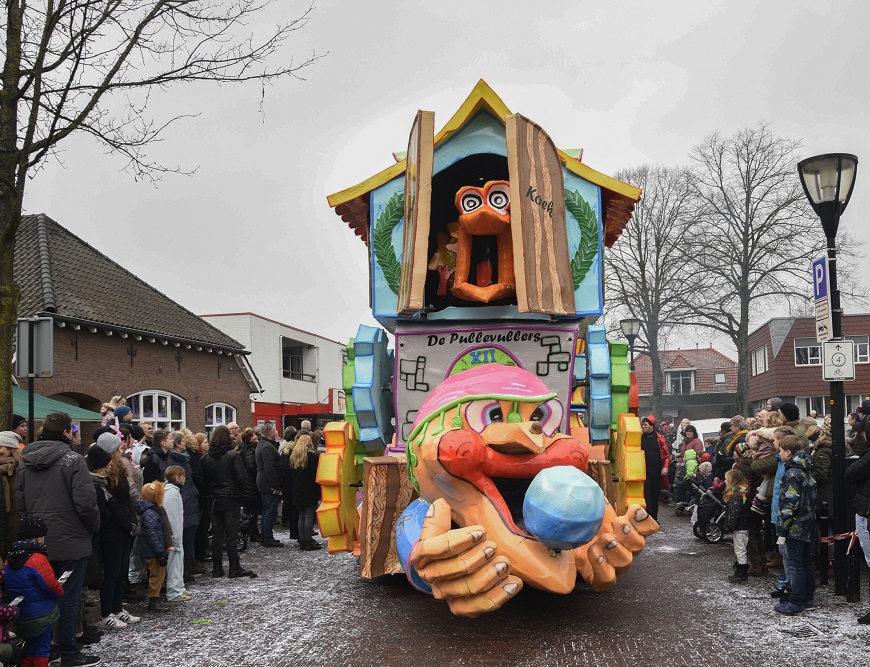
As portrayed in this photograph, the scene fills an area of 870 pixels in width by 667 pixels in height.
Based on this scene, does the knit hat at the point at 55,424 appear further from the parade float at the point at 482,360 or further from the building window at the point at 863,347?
the building window at the point at 863,347

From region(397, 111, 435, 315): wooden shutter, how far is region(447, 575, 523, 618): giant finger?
2649mm

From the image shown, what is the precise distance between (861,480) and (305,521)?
7362 millimetres

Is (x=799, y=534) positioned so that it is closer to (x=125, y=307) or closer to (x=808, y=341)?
(x=125, y=307)

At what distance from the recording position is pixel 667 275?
33.8m

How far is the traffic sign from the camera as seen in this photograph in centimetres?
773

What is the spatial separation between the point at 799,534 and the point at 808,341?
106ft

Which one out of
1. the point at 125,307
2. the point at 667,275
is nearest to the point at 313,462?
the point at 125,307

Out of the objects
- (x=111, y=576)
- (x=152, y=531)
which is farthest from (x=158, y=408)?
(x=111, y=576)

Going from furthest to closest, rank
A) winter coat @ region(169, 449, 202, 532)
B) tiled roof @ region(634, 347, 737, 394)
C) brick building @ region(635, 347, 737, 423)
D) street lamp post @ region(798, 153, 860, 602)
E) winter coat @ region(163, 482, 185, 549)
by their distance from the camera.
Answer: tiled roof @ region(634, 347, 737, 394) → brick building @ region(635, 347, 737, 423) → winter coat @ region(169, 449, 202, 532) → winter coat @ region(163, 482, 185, 549) → street lamp post @ region(798, 153, 860, 602)

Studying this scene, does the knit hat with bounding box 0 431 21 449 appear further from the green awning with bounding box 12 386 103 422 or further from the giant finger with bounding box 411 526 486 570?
the green awning with bounding box 12 386 103 422

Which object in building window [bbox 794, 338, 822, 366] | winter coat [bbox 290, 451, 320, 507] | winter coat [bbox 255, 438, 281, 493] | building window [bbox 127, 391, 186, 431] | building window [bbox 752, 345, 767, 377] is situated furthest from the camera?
building window [bbox 752, 345, 767, 377]

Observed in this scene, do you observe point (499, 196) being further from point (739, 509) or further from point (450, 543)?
point (739, 509)

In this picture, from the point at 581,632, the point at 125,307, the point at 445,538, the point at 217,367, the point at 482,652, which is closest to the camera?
the point at 445,538

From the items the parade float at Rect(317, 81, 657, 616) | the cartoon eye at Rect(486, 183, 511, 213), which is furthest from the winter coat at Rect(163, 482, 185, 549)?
the cartoon eye at Rect(486, 183, 511, 213)
